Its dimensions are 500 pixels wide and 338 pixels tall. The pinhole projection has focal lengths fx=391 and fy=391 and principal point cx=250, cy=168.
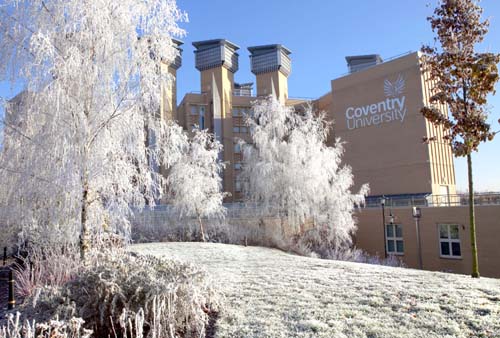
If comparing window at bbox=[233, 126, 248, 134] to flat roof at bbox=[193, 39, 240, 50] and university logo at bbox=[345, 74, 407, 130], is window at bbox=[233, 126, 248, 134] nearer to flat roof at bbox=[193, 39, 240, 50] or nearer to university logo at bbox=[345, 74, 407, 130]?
flat roof at bbox=[193, 39, 240, 50]

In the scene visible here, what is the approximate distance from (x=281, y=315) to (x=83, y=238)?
13.1 ft

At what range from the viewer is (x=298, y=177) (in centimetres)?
1944

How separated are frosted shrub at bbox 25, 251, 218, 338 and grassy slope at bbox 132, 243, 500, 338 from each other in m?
0.40

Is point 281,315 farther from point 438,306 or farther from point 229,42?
point 229,42

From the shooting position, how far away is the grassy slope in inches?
178

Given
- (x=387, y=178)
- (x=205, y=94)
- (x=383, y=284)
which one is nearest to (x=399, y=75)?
(x=387, y=178)

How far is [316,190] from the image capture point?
778 inches

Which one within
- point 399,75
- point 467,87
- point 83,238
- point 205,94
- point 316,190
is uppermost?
point 205,94

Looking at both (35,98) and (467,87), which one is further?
(467,87)

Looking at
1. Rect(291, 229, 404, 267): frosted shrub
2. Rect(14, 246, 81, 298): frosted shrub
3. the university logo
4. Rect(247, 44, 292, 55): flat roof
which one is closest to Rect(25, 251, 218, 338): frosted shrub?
Rect(14, 246, 81, 298): frosted shrub

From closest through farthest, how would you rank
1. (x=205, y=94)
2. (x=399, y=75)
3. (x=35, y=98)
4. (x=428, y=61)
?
(x=35, y=98) → (x=428, y=61) → (x=399, y=75) → (x=205, y=94)

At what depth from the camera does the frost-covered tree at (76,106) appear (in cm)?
662

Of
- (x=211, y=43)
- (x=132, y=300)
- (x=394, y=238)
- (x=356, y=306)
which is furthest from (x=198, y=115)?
(x=132, y=300)

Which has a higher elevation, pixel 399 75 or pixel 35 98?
pixel 399 75
